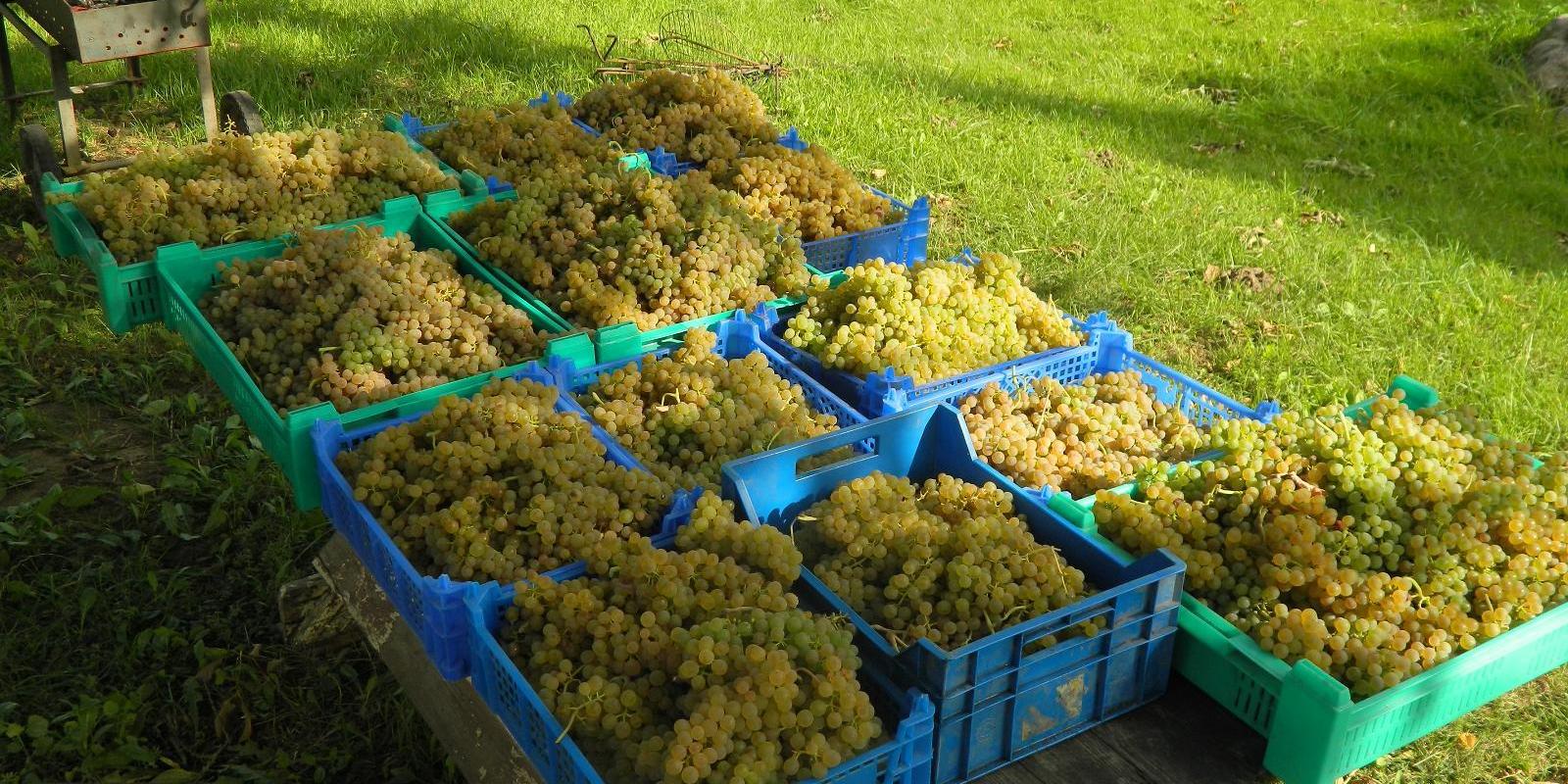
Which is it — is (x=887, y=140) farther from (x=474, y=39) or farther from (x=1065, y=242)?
(x=474, y=39)

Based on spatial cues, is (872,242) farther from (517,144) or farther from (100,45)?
(100,45)

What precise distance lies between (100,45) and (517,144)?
1700 mm

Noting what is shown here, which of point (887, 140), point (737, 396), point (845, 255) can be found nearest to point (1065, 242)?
point (887, 140)

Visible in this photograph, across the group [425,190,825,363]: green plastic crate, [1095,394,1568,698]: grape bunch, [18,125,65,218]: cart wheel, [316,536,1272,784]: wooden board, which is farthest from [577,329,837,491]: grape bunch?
[18,125,65,218]: cart wheel

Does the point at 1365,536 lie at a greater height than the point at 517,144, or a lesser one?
lesser

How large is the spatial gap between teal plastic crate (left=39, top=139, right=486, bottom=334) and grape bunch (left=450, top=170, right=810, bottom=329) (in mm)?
502

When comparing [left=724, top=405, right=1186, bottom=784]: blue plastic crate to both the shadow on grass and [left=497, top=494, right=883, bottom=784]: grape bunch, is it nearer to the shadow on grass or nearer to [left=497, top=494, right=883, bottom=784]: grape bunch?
[left=497, top=494, right=883, bottom=784]: grape bunch

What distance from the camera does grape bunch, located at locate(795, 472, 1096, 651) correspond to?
82.0 inches

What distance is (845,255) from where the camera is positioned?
3.79 metres

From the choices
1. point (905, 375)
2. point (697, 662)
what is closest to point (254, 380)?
point (905, 375)

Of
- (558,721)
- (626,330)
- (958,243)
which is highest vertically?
(626,330)

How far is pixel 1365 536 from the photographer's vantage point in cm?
225

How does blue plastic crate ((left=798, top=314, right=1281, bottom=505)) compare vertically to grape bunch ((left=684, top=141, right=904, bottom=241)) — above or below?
below

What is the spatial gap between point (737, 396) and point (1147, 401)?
940mm
